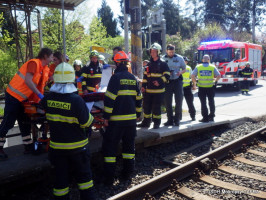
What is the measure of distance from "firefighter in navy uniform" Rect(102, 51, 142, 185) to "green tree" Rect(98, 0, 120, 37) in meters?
42.5

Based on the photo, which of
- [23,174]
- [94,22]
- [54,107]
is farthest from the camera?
[94,22]

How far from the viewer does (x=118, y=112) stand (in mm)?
4348

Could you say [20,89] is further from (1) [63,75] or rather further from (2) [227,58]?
(2) [227,58]

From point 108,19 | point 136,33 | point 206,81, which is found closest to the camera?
point 136,33

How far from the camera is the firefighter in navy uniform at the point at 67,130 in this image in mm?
3146

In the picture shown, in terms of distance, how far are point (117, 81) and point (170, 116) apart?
2.87 m

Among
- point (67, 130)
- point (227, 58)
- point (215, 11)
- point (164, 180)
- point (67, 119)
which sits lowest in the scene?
point (164, 180)

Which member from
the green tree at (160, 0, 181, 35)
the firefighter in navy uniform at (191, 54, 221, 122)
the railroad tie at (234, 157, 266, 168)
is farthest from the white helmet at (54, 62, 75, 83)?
the green tree at (160, 0, 181, 35)

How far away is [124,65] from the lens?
4480 millimetres

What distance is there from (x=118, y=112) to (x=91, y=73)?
104 inches

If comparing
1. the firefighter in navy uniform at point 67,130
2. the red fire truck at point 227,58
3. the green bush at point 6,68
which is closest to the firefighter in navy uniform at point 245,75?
the red fire truck at point 227,58

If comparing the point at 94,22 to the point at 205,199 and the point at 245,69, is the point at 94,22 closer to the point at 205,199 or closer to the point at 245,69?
the point at 245,69

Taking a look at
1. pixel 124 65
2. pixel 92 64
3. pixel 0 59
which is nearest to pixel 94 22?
pixel 0 59

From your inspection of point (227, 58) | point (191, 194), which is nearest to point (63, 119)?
point (191, 194)
